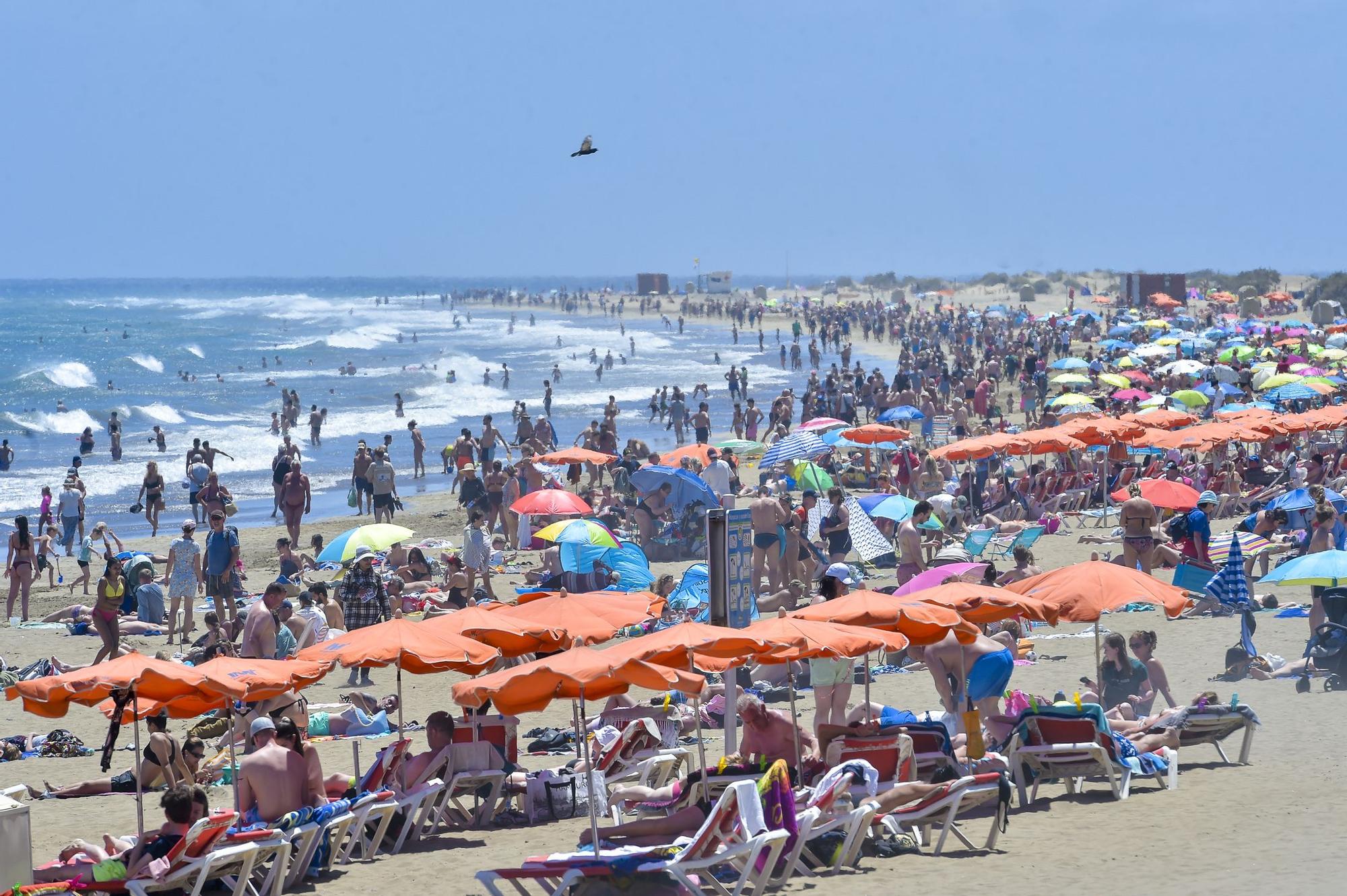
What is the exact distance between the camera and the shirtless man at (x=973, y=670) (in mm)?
8312

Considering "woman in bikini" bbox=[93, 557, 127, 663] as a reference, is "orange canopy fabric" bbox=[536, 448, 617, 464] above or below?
above

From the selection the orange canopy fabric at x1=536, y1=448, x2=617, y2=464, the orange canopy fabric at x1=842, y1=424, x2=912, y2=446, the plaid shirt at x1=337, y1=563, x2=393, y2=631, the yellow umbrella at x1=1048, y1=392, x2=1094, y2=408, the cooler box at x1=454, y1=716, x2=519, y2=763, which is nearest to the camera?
the cooler box at x1=454, y1=716, x2=519, y2=763

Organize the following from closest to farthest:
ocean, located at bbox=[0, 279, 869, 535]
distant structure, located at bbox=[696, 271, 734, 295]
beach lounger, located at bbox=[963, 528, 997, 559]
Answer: beach lounger, located at bbox=[963, 528, 997, 559] < ocean, located at bbox=[0, 279, 869, 535] < distant structure, located at bbox=[696, 271, 734, 295]

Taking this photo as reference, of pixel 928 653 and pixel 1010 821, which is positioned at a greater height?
pixel 928 653

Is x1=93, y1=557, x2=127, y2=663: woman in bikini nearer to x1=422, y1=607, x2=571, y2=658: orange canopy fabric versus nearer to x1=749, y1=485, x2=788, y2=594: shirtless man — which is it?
x1=422, y1=607, x2=571, y2=658: orange canopy fabric

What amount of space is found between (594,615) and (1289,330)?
39.9 meters

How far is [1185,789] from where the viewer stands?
25.8ft

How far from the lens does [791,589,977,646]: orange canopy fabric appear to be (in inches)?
299

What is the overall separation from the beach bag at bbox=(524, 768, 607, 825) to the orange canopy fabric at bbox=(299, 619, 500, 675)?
0.70 meters

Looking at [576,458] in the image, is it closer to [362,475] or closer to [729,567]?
[362,475]

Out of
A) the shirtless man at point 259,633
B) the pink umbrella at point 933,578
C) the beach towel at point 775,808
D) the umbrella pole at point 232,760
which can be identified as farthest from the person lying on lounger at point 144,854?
the pink umbrella at point 933,578

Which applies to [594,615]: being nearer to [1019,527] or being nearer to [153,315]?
[1019,527]

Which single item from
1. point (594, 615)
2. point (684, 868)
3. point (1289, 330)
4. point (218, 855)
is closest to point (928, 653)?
point (594, 615)

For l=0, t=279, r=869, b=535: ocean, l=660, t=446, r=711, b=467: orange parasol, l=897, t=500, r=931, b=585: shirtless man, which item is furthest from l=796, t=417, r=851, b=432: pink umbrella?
l=897, t=500, r=931, b=585: shirtless man
